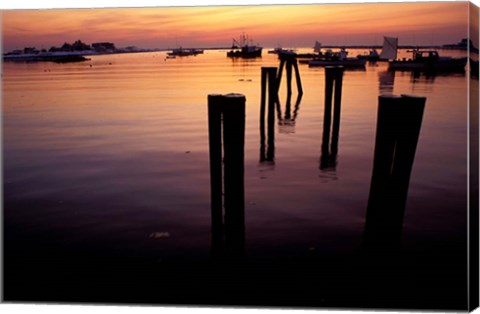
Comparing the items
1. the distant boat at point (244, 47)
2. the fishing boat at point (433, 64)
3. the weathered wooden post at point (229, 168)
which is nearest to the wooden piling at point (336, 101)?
the distant boat at point (244, 47)

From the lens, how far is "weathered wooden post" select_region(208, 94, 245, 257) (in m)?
3.87

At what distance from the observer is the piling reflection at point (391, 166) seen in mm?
3752

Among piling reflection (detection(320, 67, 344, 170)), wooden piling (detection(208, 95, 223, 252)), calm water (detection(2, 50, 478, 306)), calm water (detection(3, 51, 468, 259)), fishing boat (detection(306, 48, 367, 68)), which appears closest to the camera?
wooden piling (detection(208, 95, 223, 252))

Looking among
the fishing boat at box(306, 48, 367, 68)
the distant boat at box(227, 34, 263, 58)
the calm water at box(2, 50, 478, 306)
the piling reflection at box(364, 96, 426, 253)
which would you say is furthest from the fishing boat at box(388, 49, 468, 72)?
the piling reflection at box(364, 96, 426, 253)

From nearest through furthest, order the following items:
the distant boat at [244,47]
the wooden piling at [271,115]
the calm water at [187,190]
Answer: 1. the calm water at [187,190]
2. the wooden piling at [271,115]
3. the distant boat at [244,47]

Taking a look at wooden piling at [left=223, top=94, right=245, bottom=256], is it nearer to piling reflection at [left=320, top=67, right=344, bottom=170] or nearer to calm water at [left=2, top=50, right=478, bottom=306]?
calm water at [left=2, top=50, right=478, bottom=306]

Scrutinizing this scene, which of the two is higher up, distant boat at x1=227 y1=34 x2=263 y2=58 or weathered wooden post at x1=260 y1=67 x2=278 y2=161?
distant boat at x1=227 y1=34 x2=263 y2=58

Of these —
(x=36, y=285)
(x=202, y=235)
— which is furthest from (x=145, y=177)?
(x=36, y=285)

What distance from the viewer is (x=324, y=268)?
4367 mm

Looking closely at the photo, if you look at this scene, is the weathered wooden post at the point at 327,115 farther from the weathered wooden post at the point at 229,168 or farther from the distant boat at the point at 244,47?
the weathered wooden post at the point at 229,168

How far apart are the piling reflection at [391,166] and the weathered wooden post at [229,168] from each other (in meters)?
1.11

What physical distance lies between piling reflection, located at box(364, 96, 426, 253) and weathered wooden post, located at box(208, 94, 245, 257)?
1.11 metres

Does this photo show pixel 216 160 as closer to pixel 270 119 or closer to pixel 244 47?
pixel 270 119

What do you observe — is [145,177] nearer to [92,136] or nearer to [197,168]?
[197,168]
